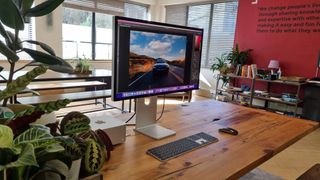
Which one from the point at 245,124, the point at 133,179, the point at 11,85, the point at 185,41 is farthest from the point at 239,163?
the point at 11,85

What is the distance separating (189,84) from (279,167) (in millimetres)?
1708

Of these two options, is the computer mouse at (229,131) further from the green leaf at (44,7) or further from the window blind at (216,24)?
the window blind at (216,24)

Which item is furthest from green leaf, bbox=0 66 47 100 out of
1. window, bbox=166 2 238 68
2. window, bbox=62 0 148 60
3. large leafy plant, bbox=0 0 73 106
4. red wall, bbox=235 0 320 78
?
window, bbox=166 2 238 68

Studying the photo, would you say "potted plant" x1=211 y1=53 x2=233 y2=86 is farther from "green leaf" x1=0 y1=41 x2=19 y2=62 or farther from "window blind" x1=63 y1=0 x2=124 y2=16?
"green leaf" x1=0 y1=41 x2=19 y2=62

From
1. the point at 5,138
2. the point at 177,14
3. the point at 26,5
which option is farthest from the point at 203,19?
the point at 5,138

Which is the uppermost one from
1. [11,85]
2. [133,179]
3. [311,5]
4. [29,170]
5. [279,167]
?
[311,5]

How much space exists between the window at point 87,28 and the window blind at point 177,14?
3.91ft

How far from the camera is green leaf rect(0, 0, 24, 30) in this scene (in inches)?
25.8

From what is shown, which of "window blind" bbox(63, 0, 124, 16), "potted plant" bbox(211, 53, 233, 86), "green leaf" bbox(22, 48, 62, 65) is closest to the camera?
"green leaf" bbox(22, 48, 62, 65)

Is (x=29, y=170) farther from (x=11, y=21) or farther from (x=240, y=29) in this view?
(x=240, y=29)

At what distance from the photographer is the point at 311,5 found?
4.25 m

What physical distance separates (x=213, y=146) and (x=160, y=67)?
478 millimetres

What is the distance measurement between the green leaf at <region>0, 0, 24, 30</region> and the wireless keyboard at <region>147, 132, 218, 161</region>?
0.68 meters

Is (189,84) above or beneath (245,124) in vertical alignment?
above
